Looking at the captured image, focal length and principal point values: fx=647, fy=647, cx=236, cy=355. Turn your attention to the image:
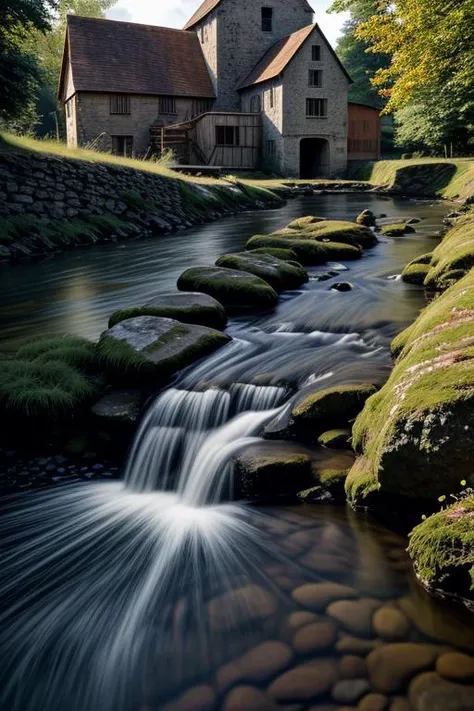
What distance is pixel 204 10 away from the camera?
45250 mm

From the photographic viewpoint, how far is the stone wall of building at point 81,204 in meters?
17.6

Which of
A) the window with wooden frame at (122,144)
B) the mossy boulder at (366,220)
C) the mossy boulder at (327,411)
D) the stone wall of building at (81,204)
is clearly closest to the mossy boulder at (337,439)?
the mossy boulder at (327,411)

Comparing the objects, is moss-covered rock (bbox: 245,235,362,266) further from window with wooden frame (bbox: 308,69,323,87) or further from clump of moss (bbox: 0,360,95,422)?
window with wooden frame (bbox: 308,69,323,87)

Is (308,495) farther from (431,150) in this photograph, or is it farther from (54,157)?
(431,150)

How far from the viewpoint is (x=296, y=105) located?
4038 centimetres

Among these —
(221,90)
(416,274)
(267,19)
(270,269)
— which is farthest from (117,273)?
(267,19)

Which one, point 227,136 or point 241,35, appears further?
point 241,35

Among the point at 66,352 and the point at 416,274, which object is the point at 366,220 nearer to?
the point at 416,274

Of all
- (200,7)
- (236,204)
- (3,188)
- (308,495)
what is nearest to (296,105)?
(200,7)

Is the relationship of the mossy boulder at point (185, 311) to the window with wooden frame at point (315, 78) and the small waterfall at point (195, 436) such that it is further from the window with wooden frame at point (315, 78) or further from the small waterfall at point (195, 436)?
the window with wooden frame at point (315, 78)

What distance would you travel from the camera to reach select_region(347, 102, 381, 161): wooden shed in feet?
148

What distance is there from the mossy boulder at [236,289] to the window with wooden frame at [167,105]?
116 feet

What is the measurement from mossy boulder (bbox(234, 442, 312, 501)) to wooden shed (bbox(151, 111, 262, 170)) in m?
36.1

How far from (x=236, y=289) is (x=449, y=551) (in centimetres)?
658
